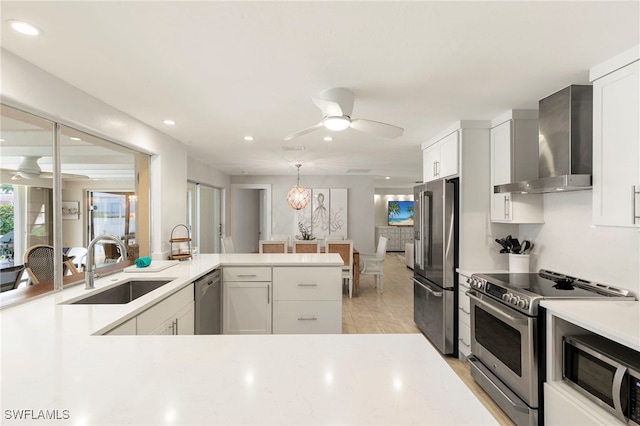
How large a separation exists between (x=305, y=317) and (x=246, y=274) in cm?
69

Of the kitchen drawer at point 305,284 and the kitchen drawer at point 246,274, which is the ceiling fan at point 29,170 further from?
the kitchen drawer at point 305,284

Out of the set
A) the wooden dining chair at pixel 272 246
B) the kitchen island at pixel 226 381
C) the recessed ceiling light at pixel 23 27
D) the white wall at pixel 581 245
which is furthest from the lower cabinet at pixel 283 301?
the recessed ceiling light at pixel 23 27

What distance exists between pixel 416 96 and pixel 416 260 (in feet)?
6.72

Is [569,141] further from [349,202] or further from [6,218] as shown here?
[349,202]

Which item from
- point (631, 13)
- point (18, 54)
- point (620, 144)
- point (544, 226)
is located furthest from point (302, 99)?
point (544, 226)

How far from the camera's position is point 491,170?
9.56 ft

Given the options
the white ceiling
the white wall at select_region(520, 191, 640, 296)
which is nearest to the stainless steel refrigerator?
the white wall at select_region(520, 191, 640, 296)

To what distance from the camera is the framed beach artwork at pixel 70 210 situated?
2150 mm

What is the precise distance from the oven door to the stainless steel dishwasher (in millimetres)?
2189

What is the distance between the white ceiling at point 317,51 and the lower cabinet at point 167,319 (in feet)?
4.63

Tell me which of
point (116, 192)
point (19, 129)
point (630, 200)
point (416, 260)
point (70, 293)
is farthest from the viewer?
point (416, 260)

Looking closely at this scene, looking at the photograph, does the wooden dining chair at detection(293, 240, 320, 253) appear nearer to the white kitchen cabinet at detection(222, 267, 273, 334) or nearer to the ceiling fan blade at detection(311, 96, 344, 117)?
the white kitchen cabinet at detection(222, 267, 273, 334)

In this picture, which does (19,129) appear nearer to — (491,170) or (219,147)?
(219,147)

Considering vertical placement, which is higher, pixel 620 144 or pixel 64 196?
pixel 620 144
